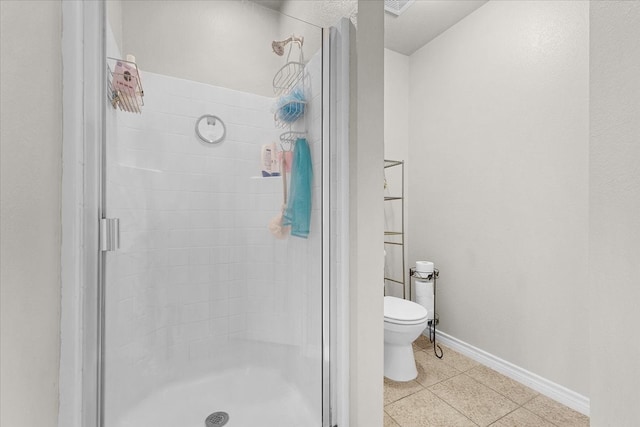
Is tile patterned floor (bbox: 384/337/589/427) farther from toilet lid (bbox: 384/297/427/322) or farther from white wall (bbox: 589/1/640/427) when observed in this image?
white wall (bbox: 589/1/640/427)

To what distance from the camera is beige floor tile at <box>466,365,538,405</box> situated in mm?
1663

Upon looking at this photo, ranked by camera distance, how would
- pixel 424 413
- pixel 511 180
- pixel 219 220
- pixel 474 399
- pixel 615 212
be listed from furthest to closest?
pixel 511 180, pixel 474 399, pixel 424 413, pixel 219 220, pixel 615 212

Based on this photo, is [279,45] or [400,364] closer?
[279,45]

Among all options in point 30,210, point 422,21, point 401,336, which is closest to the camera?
point 30,210

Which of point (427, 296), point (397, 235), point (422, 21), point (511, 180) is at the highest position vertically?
point (422, 21)

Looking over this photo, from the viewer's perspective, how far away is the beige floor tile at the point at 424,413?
1462 mm

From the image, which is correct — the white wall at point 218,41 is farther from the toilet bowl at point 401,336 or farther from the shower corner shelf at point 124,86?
the toilet bowl at point 401,336

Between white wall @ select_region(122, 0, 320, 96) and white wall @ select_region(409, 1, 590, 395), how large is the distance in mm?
1464

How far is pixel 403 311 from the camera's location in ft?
6.01

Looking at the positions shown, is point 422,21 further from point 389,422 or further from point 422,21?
point 389,422

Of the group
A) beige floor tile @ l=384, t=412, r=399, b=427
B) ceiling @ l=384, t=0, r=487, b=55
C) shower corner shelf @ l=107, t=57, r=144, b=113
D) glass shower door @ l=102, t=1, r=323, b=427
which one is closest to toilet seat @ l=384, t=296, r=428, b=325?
beige floor tile @ l=384, t=412, r=399, b=427

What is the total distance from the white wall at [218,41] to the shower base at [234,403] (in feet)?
4.41

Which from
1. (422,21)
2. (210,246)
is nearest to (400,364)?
(210,246)

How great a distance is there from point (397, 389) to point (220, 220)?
4.84 feet
